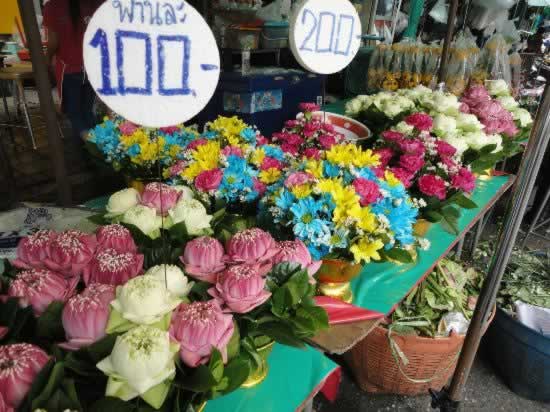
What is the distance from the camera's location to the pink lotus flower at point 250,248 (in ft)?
2.59

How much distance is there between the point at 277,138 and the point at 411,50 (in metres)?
1.99

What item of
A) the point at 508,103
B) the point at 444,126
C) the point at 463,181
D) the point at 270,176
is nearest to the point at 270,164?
the point at 270,176

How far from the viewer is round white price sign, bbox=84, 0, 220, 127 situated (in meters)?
0.70

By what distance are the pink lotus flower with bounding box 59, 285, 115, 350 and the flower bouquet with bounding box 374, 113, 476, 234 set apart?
988mm

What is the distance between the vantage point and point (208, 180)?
113 centimetres

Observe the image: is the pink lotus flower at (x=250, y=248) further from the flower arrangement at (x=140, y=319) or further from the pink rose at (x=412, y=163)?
the pink rose at (x=412, y=163)

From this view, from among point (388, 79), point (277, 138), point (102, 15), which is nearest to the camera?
point (102, 15)

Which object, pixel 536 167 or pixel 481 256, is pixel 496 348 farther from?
pixel 536 167

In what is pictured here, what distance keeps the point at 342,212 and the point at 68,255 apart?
619mm

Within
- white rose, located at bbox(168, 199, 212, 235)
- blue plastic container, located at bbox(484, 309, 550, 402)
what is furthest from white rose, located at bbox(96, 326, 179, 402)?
blue plastic container, located at bbox(484, 309, 550, 402)

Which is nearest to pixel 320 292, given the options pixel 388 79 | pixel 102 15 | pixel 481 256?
pixel 102 15

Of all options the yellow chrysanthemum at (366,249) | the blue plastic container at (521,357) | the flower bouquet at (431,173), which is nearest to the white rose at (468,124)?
the flower bouquet at (431,173)

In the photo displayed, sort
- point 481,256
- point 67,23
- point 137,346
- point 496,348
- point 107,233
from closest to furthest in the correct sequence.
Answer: point 137,346
point 107,233
point 496,348
point 67,23
point 481,256

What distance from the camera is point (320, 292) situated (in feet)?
3.70
